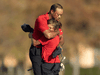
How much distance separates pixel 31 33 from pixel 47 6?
7.47 m

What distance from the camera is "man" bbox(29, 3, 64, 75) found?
12.3 ft

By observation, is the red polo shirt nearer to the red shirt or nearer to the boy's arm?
the boy's arm

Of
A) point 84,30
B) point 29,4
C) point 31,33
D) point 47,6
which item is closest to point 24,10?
point 29,4

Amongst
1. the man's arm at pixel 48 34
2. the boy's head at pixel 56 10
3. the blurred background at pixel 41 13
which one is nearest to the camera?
the man's arm at pixel 48 34

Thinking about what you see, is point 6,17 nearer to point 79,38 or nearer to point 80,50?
point 79,38

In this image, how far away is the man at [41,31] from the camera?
3748 millimetres

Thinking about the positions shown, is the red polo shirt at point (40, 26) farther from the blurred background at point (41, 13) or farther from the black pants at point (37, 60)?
the blurred background at point (41, 13)

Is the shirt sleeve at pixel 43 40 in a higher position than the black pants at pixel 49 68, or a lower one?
higher

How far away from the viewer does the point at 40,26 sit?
3.77 m

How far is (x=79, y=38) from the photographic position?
14.5 metres

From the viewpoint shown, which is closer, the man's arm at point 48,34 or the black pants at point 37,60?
the man's arm at point 48,34

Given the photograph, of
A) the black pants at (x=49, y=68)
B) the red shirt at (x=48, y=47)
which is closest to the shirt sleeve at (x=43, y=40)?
the red shirt at (x=48, y=47)

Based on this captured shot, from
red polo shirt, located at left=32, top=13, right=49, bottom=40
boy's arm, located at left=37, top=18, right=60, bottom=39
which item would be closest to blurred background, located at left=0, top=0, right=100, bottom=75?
red polo shirt, located at left=32, top=13, right=49, bottom=40

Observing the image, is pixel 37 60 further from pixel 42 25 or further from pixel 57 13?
pixel 57 13
